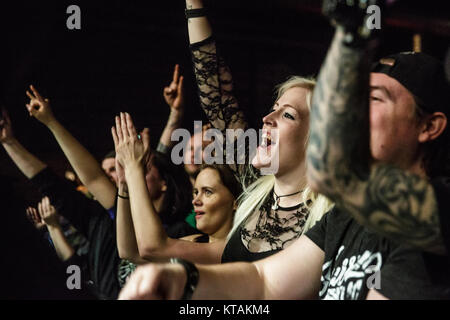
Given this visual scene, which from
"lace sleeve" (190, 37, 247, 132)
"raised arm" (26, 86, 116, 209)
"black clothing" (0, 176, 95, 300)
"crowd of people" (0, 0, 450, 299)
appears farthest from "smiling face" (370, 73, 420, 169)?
"black clothing" (0, 176, 95, 300)

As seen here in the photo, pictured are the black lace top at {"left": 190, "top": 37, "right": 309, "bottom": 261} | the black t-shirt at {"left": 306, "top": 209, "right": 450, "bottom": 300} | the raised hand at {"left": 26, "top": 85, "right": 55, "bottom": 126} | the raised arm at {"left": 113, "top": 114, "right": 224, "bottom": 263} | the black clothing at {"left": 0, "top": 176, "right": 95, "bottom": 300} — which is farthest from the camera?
the raised hand at {"left": 26, "top": 85, "right": 55, "bottom": 126}

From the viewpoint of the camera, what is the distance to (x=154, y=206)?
82.5 inches

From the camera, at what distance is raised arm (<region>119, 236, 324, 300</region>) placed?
39.6 inches

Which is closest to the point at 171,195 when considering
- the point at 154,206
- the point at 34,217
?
the point at 154,206

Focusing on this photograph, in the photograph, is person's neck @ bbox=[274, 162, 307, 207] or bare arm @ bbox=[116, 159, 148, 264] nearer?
person's neck @ bbox=[274, 162, 307, 207]

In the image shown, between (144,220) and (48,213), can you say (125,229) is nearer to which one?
(144,220)

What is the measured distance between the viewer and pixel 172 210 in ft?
8.82

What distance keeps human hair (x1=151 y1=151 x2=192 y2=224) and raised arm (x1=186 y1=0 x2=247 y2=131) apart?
2.60 ft

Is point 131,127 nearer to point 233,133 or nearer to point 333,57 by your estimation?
point 233,133

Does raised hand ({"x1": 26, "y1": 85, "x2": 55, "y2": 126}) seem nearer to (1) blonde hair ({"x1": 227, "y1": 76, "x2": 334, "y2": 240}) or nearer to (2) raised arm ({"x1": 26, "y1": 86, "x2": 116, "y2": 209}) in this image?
(2) raised arm ({"x1": 26, "y1": 86, "x2": 116, "y2": 209})

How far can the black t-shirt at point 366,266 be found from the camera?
35.8 inches

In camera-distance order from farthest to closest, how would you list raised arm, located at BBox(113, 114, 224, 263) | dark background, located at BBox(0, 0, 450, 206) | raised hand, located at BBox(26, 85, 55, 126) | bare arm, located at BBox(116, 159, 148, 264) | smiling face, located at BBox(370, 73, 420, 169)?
dark background, located at BBox(0, 0, 450, 206), raised hand, located at BBox(26, 85, 55, 126), bare arm, located at BBox(116, 159, 148, 264), raised arm, located at BBox(113, 114, 224, 263), smiling face, located at BBox(370, 73, 420, 169)

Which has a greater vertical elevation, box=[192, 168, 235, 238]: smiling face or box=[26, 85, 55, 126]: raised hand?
box=[26, 85, 55, 126]: raised hand

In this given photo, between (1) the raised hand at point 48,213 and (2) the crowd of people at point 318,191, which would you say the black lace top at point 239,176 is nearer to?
(2) the crowd of people at point 318,191
